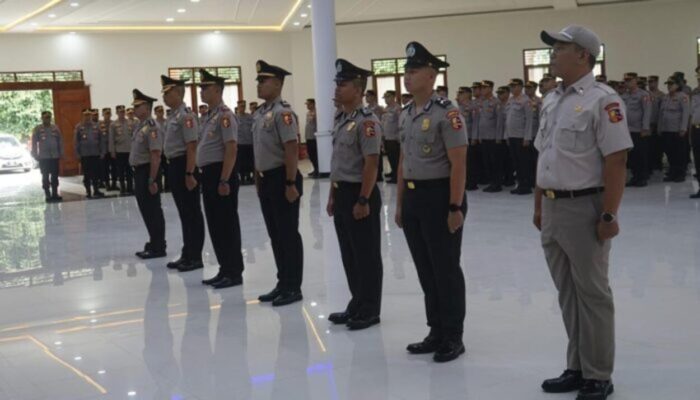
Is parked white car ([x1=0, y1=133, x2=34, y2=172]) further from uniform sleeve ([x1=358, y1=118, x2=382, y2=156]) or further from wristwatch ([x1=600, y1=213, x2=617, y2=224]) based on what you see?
wristwatch ([x1=600, y1=213, x2=617, y2=224])

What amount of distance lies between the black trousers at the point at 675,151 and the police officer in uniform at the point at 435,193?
29.7 ft

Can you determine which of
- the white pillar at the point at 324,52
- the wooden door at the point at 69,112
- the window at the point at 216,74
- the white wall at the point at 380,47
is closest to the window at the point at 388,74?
the white wall at the point at 380,47

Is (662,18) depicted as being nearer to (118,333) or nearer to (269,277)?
(269,277)

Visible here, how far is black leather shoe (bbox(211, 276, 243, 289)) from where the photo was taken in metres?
5.78

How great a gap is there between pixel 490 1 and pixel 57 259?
15.0m

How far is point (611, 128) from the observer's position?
2953mm

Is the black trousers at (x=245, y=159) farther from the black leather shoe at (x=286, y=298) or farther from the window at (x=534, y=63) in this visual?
the black leather shoe at (x=286, y=298)

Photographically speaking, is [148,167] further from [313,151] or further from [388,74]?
[388,74]

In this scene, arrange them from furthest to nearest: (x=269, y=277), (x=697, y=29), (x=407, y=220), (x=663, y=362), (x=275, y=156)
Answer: (x=697, y=29) < (x=269, y=277) < (x=275, y=156) < (x=407, y=220) < (x=663, y=362)

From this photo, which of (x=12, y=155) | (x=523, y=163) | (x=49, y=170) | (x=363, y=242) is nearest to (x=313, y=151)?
(x=49, y=170)

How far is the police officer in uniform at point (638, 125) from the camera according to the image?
11336mm

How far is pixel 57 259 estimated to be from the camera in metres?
7.61

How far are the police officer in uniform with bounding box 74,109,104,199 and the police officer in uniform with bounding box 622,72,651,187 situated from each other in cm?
910

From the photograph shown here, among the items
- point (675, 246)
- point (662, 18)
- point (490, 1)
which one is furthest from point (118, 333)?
point (662, 18)
